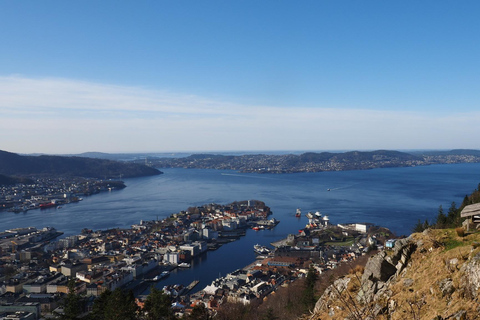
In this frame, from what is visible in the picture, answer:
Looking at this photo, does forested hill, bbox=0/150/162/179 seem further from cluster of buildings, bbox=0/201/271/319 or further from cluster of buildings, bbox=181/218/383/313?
cluster of buildings, bbox=181/218/383/313

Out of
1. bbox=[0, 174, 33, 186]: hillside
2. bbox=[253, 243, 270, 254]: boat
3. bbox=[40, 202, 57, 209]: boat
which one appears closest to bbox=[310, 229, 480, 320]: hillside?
bbox=[253, 243, 270, 254]: boat

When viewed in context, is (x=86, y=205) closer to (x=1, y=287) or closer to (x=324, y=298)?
(x=1, y=287)

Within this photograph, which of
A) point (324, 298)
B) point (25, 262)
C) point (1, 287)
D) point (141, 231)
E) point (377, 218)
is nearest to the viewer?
point (324, 298)

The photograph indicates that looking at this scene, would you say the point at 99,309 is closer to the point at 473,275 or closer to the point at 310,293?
the point at 310,293

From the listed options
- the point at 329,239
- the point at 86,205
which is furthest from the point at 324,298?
the point at 86,205

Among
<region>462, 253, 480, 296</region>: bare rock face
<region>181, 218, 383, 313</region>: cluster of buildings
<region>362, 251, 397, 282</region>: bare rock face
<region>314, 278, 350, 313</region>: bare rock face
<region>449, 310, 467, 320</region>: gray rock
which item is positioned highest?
<region>462, 253, 480, 296</region>: bare rock face

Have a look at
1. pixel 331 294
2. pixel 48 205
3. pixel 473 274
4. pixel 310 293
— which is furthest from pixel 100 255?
pixel 48 205
